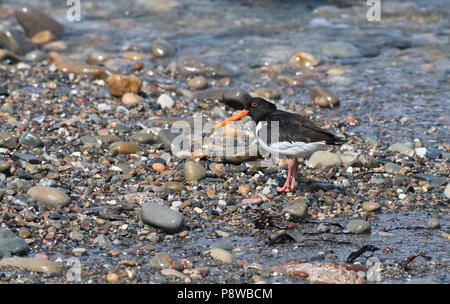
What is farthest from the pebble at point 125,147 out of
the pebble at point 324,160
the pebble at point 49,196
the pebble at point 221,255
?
the pebble at point 221,255

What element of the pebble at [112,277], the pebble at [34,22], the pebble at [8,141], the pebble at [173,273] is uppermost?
the pebble at [34,22]

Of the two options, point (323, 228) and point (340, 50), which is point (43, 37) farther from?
point (323, 228)

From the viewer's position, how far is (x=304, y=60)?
410 inches

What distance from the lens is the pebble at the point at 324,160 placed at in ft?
21.8

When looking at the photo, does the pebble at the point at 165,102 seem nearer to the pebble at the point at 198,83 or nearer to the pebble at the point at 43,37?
the pebble at the point at 198,83

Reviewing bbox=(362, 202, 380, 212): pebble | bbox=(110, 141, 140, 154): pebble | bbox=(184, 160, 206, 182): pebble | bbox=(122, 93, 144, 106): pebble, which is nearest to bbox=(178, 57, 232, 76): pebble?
bbox=(122, 93, 144, 106): pebble

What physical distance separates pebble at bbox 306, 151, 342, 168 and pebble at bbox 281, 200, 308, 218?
1.13 m

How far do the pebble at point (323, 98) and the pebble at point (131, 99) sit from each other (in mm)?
2457

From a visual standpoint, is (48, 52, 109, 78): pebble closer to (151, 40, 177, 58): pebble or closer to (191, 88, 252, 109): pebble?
(151, 40, 177, 58): pebble

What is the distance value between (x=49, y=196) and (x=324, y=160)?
2.93 metres

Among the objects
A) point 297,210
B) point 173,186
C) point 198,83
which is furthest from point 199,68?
point 297,210

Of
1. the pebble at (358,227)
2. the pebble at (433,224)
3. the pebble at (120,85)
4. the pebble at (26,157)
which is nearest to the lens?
the pebble at (358,227)

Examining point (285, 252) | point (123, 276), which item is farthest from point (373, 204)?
point (123, 276)

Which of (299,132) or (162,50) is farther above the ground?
(299,132)
